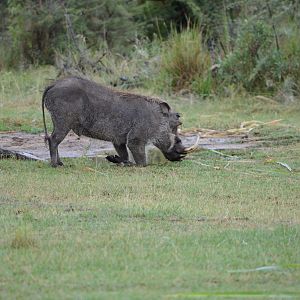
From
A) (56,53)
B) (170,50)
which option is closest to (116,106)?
(170,50)

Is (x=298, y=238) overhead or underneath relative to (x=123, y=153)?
overhead

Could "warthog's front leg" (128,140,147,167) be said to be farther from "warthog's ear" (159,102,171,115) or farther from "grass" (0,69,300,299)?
"warthog's ear" (159,102,171,115)

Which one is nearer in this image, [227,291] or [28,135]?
[227,291]

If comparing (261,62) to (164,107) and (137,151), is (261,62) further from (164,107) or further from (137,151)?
(137,151)

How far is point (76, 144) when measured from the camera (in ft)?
42.0

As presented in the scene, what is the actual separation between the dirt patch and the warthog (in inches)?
37.7

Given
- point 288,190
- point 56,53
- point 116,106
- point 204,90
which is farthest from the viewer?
point 56,53

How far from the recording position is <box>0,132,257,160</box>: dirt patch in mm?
11969

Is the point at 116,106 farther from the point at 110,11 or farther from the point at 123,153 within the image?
the point at 110,11

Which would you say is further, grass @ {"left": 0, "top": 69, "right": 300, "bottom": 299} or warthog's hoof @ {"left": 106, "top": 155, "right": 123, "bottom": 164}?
warthog's hoof @ {"left": 106, "top": 155, "right": 123, "bottom": 164}

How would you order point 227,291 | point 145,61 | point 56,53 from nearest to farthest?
1. point 227,291
2. point 145,61
3. point 56,53

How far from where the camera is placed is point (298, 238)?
666 centimetres

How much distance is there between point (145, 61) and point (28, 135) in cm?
577

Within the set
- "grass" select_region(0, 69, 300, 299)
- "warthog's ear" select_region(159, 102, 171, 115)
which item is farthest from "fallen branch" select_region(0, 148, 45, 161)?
"warthog's ear" select_region(159, 102, 171, 115)
